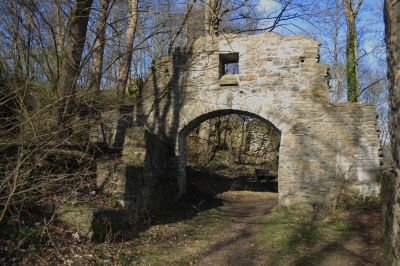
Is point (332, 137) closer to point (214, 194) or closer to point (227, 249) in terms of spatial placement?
point (227, 249)

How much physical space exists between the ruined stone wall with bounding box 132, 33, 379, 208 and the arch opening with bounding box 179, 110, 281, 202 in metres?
0.43

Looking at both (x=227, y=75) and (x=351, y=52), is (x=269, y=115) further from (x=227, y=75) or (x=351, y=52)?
(x=351, y=52)

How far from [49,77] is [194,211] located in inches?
181

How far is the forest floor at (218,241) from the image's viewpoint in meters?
4.45

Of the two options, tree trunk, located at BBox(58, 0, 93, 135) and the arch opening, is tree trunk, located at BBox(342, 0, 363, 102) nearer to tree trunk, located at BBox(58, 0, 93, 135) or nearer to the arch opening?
the arch opening

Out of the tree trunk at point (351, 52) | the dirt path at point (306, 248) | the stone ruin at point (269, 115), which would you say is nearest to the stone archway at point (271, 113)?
the stone ruin at point (269, 115)

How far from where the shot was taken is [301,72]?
8.50 meters

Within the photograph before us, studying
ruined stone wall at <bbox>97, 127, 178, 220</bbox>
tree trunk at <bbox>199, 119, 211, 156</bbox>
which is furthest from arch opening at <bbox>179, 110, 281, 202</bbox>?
ruined stone wall at <bbox>97, 127, 178, 220</bbox>

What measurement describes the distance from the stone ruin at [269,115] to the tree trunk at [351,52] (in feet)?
17.9

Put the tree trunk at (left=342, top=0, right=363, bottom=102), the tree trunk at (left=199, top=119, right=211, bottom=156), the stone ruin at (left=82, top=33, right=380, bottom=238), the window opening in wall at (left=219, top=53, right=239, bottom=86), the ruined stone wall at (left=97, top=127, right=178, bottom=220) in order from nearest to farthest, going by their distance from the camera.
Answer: the ruined stone wall at (left=97, top=127, right=178, bottom=220) → the stone ruin at (left=82, top=33, right=380, bottom=238) → the window opening in wall at (left=219, top=53, right=239, bottom=86) → the tree trunk at (left=342, top=0, right=363, bottom=102) → the tree trunk at (left=199, top=119, right=211, bottom=156)

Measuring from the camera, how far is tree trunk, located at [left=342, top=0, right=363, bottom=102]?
43.7 feet

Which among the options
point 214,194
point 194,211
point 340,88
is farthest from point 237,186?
point 340,88

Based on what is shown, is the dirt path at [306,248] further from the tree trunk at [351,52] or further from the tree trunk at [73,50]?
the tree trunk at [351,52]

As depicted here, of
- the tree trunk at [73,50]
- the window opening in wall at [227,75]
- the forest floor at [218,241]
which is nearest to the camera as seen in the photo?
the forest floor at [218,241]
